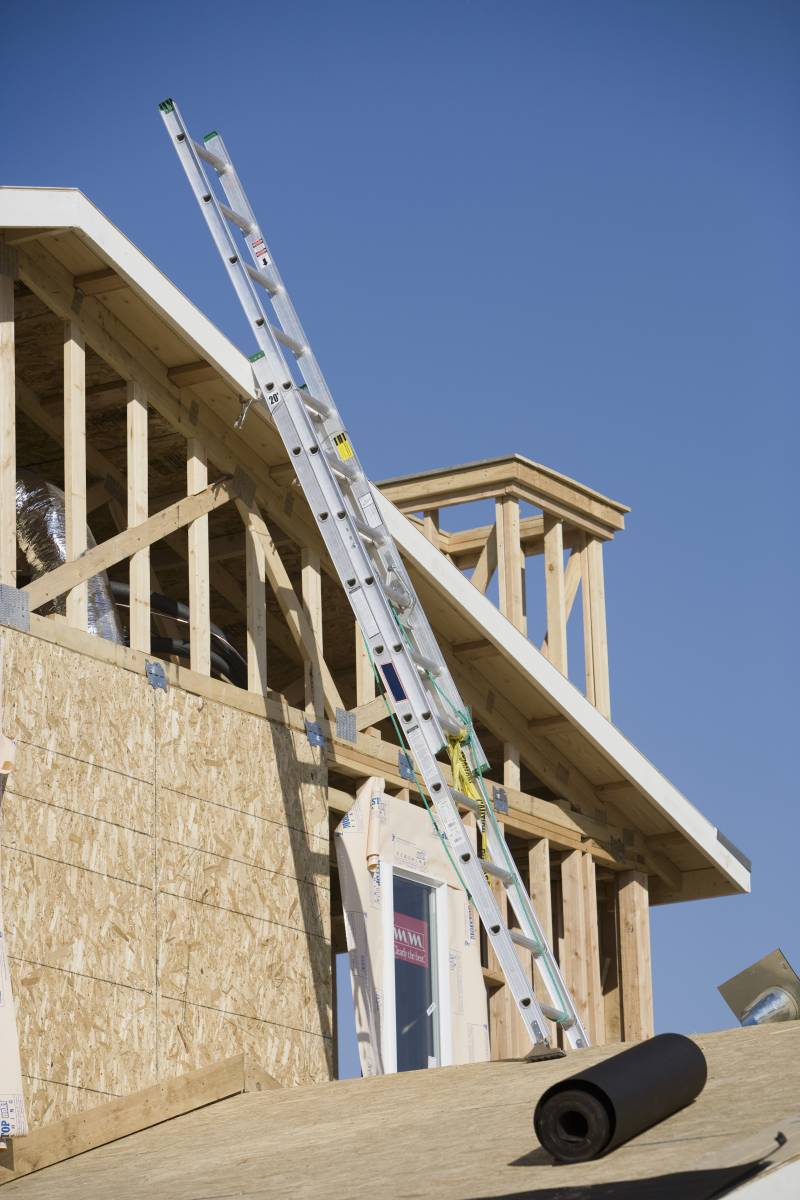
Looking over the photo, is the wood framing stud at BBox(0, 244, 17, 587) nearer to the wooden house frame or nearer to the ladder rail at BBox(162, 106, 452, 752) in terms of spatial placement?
the wooden house frame

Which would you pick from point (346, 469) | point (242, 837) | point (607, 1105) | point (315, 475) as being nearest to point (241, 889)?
point (242, 837)

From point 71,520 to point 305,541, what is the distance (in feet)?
8.29

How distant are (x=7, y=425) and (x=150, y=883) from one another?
2947mm

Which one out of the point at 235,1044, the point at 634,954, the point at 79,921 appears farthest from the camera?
the point at 634,954

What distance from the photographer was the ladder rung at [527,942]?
10711 millimetres

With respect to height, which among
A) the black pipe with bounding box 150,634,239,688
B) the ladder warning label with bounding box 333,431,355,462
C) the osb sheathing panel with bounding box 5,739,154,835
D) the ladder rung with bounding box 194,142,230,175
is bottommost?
the osb sheathing panel with bounding box 5,739,154,835

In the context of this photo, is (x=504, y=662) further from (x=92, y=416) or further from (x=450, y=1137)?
(x=450, y=1137)

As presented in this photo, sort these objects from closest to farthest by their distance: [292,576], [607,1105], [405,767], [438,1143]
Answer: [607,1105]
[438,1143]
[405,767]
[292,576]

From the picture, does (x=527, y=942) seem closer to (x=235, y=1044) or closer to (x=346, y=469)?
(x=235, y=1044)

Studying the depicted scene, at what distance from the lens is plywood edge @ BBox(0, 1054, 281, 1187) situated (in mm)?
9062

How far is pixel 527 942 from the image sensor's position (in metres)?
10.8

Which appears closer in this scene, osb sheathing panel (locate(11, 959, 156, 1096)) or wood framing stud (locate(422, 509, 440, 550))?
osb sheathing panel (locate(11, 959, 156, 1096))

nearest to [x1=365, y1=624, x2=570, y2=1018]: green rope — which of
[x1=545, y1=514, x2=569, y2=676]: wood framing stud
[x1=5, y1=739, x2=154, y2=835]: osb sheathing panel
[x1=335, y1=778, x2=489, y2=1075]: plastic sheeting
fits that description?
[x1=335, y1=778, x2=489, y2=1075]: plastic sheeting

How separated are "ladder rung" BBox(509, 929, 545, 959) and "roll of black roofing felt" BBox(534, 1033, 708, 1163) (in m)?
3.93
